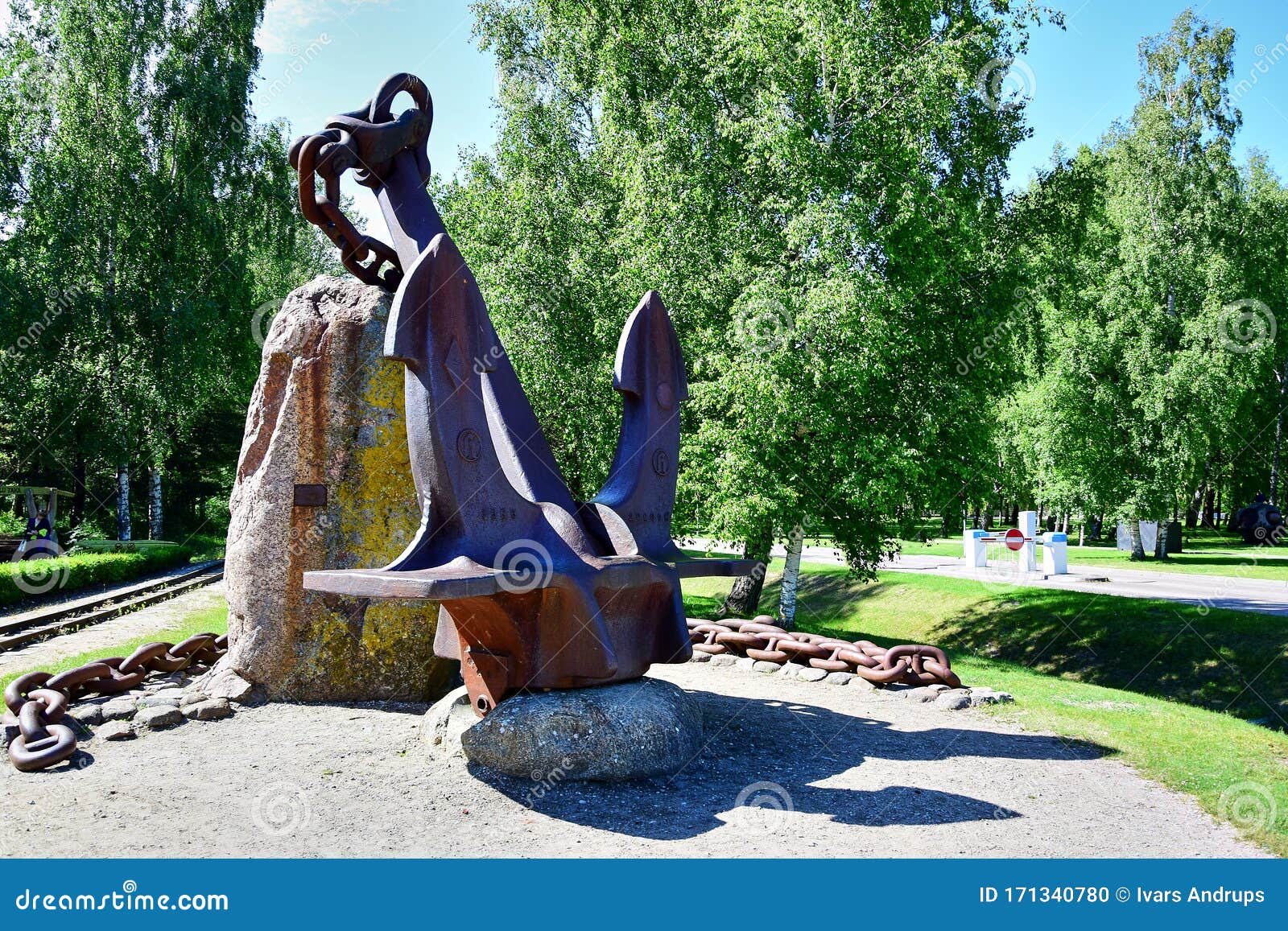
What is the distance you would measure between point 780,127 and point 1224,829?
324 inches

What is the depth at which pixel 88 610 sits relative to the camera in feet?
37.6

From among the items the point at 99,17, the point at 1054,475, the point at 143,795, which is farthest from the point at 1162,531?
the point at 99,17

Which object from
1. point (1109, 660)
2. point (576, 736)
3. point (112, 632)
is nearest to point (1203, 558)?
point (1109, 660)

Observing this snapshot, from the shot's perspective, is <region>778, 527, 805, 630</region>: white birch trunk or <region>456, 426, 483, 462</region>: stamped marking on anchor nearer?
<region>456, 426, 483, 462</region>: stamped marking on anchor

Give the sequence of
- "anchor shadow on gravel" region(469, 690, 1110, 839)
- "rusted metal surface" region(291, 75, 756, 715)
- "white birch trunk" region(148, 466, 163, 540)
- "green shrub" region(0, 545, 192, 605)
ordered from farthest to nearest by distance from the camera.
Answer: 1. "white birch trunk" region(148, 466, 163, 540)
2. "green shrub" region(0, 545, 192, 605)
3. "rusted metal surface" region(291, 75, 756, 715)
4. "anchor shadow on gravel" region(469, 690, 1110, 839)

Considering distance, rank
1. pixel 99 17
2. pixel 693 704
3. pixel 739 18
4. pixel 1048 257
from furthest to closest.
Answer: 1. pixel 99 17
2. pixel 1048 257
3. pixel 739 18
4. pixel 693 704

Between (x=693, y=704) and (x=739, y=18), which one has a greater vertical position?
(x=739, y=18)

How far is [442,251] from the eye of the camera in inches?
176

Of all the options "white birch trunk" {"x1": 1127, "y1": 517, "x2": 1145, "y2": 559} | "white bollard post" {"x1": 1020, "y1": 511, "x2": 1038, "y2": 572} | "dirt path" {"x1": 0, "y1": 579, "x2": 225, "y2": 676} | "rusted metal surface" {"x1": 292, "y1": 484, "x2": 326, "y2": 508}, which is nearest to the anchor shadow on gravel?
"rusted metal surface" {"x1": 292, "y1": 484, "x2": 326, "y2": 508}

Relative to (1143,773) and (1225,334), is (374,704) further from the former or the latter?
(1225,334)

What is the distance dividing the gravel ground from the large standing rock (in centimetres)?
50

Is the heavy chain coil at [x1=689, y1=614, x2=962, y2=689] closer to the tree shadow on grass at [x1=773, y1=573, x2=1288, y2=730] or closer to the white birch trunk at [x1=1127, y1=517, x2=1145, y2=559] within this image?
the tree shadow on grass at [x1=773, y1=573, x2=1288, y2=730]

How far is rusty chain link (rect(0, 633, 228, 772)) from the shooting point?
460 cm

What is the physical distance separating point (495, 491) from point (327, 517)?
6.63ft
